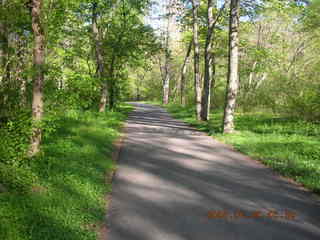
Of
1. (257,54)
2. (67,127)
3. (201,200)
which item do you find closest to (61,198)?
(201,200)

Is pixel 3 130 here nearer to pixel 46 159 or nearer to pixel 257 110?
pixel 46 159

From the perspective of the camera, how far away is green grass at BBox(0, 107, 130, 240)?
3.85 meters

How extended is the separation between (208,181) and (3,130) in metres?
4.64

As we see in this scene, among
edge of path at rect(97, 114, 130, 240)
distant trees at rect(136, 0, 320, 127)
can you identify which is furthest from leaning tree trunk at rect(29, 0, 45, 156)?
distant trees at rect(136, 0, 320, 127)

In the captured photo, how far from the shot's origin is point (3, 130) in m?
5.95

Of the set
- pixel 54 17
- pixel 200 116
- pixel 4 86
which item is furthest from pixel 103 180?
pixel 200 116

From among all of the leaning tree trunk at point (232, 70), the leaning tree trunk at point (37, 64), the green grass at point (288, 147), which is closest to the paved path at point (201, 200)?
the green grass at point (288, 147)

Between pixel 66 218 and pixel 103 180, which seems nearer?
pixel 66 218
